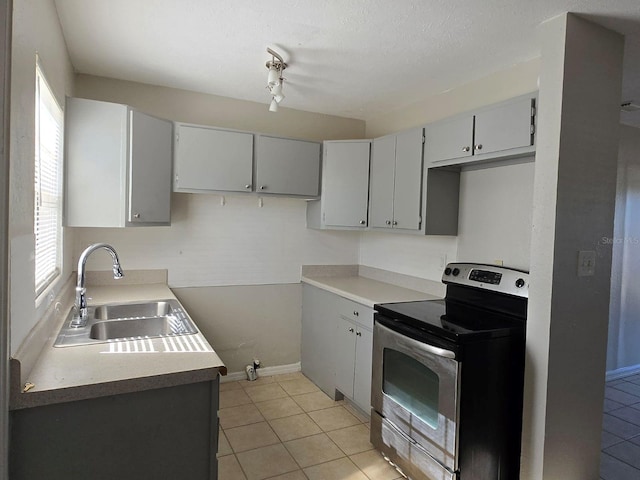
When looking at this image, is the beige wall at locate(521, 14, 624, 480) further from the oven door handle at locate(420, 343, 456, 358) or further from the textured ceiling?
the oven door handle at locate(420, 343, 456, 358)

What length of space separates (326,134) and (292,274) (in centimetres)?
135

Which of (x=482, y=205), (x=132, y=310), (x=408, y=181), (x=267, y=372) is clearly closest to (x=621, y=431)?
(x=482, y=205)

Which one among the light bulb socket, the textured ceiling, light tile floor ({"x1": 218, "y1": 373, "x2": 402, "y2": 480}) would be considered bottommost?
light tile floor ({"x1": 218, "y1": 373, "x2": 402, "y2": 480})

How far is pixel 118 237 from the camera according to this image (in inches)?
120

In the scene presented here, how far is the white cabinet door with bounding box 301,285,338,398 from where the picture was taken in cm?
322

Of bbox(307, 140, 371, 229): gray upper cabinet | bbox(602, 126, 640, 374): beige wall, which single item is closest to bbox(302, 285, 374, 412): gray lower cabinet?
bbox(307, 140, 371, 229): gray upper cabinet

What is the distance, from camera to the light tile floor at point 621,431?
2383 mm

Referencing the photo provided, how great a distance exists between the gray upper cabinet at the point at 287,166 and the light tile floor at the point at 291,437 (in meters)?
1.64

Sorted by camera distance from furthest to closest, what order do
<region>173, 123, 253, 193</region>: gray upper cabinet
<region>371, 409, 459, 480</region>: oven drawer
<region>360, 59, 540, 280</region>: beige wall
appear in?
<region>173, 123, 253, 193</region>: gray upper cabinet, <region>360, 59, 540, 280</region>: beige wall, <region>371, 409, 459, 480</region>: oven drawer

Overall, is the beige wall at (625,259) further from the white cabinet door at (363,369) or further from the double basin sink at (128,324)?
the double basin sink at (128,324)

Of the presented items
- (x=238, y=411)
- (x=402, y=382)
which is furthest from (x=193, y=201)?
(x=402, y=382)

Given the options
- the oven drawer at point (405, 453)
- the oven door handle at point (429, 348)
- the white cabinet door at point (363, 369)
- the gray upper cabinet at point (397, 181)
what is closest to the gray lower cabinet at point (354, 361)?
the white cabinet door at point (363, 369)

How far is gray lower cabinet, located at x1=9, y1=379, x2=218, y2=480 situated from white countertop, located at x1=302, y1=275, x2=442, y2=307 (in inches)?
54.3

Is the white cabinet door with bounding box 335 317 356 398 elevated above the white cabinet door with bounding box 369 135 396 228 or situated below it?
below
